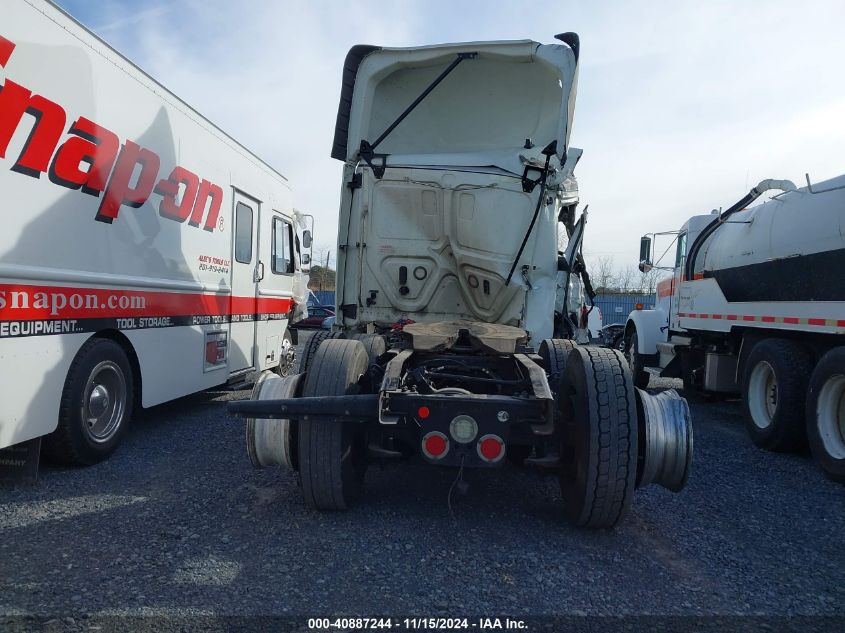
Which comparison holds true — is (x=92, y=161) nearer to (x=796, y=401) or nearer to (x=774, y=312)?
(x=774, y=312)

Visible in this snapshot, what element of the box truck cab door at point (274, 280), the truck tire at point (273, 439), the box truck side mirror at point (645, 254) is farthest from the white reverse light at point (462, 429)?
the box truck side mirror at point (645, 254)

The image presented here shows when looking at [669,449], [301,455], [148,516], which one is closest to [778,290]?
[669,449]

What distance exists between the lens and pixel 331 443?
3727mm

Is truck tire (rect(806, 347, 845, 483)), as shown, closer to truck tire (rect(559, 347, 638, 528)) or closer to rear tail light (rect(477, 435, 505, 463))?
truck tire (rect(559, 347, 638, 528))

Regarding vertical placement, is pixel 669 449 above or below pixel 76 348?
below

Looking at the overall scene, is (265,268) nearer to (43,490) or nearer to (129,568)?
(43,490)

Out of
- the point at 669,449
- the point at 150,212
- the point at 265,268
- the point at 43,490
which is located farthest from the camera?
the point at 265,268

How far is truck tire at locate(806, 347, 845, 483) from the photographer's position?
542cm

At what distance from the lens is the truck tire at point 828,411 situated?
542cm

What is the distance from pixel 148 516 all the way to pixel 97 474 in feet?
4.04

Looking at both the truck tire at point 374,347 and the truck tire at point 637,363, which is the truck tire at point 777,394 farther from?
the truck tire at point 374,347

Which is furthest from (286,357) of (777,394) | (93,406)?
(777,394)

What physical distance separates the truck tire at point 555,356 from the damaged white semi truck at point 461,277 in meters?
0.01

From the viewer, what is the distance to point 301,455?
376cm
